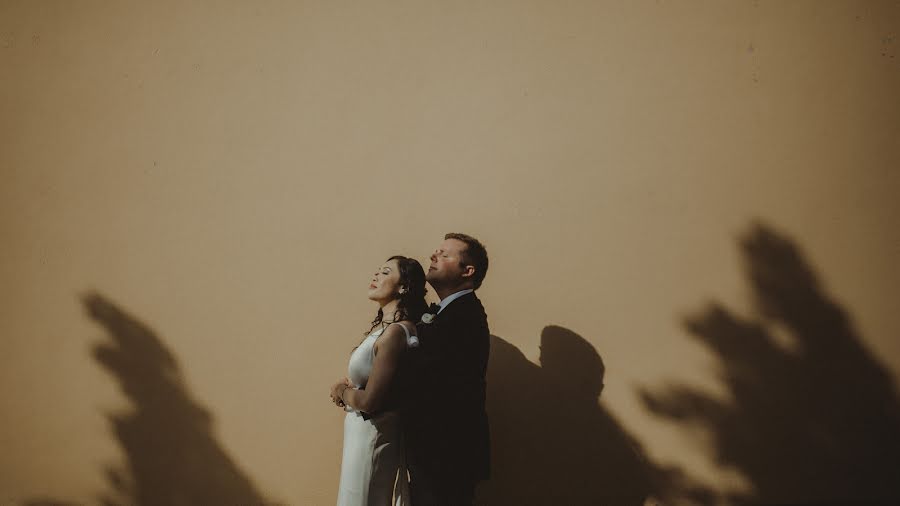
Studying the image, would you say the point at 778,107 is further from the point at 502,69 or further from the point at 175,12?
the point at 175,12

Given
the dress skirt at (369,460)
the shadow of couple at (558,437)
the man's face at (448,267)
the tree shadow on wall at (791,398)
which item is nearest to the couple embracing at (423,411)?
the dress skirt at (369,460)

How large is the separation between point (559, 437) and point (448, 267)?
1442mm

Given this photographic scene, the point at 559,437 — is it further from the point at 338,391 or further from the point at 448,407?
the point at 338,391

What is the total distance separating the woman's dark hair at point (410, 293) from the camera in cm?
228

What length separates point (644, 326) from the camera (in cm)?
278

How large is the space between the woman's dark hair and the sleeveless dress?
171 mm

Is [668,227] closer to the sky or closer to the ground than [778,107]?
closer to the ground

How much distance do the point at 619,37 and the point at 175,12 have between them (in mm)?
3301

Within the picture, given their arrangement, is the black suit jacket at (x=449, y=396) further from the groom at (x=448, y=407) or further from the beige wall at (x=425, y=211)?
the beige wall at (x=425, y=211)

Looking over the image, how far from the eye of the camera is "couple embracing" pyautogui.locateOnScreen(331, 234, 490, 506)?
212 cm

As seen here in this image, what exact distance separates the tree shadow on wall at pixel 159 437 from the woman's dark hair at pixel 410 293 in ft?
5.68

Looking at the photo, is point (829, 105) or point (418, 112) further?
point (418, 112)

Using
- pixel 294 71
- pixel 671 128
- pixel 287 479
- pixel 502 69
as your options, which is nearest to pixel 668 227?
pixel 671 128

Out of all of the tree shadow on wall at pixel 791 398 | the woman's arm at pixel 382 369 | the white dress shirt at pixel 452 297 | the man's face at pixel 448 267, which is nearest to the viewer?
the woman's arm at pixel 382 369
